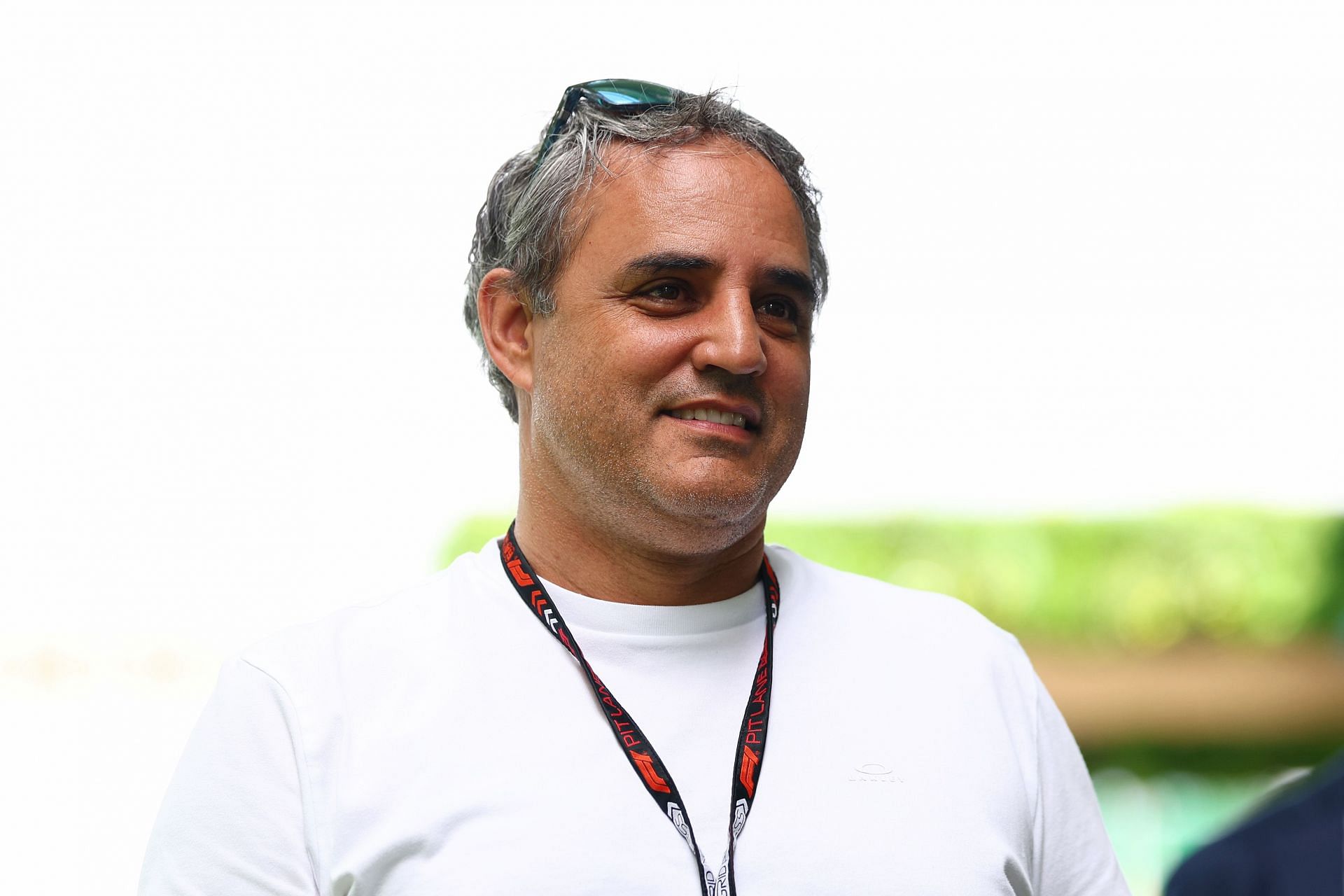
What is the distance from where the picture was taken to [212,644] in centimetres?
994

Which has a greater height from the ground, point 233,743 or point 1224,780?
point 233,743

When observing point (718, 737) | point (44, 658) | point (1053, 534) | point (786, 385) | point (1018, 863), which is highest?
point (786, 385)

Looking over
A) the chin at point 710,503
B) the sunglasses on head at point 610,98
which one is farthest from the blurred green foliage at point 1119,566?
the chin at point 710,503

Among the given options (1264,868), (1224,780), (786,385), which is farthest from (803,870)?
(1224,780)

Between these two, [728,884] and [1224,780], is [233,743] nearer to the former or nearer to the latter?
[728,884]

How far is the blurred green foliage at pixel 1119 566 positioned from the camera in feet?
26.4

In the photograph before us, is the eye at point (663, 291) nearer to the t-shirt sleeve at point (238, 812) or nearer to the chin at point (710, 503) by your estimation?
the chin at point (710, 503)

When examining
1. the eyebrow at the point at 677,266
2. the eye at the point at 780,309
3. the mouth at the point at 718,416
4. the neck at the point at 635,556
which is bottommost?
the neck at the point at 635,556

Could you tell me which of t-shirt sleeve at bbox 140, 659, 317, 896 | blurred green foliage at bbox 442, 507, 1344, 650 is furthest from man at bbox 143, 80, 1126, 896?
blurred green foliage at bbox 442, 507, 1344, 650

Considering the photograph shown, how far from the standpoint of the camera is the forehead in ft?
7.53

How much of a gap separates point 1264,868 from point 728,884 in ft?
3.25

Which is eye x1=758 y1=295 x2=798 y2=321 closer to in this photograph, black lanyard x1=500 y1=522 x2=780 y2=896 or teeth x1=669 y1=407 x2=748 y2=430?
teeth x1=669 y1=407 x2=748 y2=430

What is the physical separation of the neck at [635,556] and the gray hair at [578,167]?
15.5 inches

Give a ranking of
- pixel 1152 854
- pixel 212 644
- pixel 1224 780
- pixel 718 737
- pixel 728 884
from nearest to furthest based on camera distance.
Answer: pixel 728 884 < pixel 718 737 < pixel 1152 854 < pixel 1224 780 < pixel 212 644
